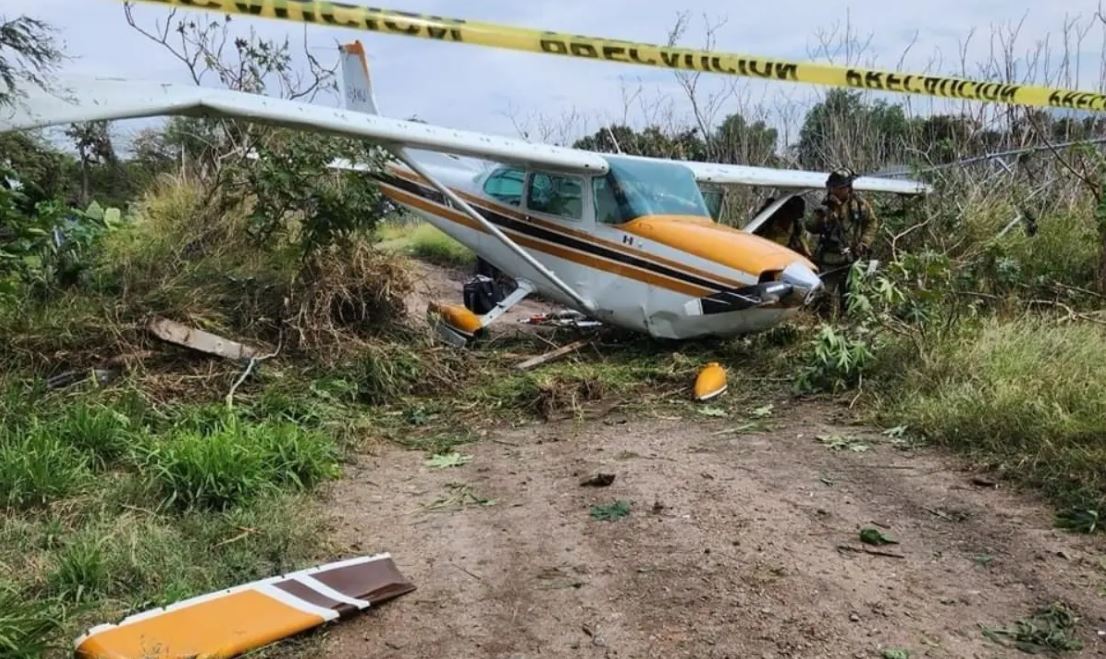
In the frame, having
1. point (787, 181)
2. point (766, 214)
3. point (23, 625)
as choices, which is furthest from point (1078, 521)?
point (787, 181)

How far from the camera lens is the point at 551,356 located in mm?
7836

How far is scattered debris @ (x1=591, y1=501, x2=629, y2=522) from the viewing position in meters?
4.08

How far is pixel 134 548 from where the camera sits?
3523 mm

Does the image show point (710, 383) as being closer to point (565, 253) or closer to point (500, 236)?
point (565, 253)

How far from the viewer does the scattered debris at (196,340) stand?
249 inches

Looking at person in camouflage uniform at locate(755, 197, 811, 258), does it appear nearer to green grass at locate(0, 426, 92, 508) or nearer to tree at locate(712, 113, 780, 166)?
tree at locate(712, 113, 780, 166)

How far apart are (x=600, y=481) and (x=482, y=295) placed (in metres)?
5.74

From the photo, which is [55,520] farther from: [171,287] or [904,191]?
[904,191]

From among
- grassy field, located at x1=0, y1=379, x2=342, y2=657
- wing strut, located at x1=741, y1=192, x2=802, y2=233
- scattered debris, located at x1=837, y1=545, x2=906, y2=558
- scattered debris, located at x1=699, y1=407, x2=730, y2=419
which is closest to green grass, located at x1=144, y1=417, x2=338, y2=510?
grassy field, located at x1=0, y1=379, x2=342, y2=657

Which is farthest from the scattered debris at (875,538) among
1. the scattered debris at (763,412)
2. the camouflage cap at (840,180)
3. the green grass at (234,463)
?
the camouflage cap at (840,180)

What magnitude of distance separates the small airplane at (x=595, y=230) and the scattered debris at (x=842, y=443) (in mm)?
1936

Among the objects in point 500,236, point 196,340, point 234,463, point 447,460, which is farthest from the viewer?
point 500,236

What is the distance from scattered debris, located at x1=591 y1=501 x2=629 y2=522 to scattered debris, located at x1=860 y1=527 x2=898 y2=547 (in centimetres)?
110

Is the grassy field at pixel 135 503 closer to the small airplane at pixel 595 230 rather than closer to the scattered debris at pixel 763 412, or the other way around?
the small airplane at pixel 595 230
